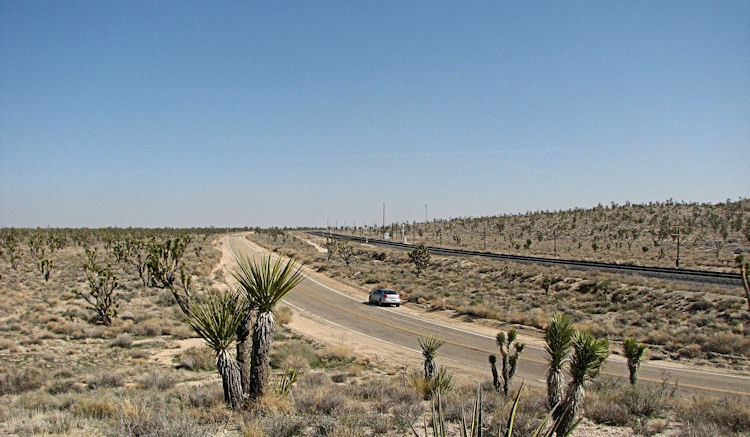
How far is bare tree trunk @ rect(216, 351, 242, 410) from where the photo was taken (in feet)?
32.6

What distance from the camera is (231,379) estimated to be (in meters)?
10.0

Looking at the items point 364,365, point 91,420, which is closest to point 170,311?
point 364,365

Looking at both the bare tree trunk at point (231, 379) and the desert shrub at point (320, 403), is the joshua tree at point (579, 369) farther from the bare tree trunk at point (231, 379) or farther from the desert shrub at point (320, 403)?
the bare tree trunk at point (231, 379)

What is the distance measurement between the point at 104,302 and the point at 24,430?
60.7ft

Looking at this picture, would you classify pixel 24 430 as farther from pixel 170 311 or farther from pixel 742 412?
pixel 170 311

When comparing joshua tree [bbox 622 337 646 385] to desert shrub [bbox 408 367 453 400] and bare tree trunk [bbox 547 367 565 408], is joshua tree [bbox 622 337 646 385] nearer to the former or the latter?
bare tree trunk [bbox 547 367 565 408]

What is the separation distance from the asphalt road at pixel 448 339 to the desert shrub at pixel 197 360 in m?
9.46

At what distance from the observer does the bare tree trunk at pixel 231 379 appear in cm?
994

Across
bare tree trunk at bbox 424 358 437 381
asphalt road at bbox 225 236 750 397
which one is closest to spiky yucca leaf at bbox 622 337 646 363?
asphalt road at bbox 225 236 750 397

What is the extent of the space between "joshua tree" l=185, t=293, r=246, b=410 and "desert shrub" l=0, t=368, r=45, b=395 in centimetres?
715

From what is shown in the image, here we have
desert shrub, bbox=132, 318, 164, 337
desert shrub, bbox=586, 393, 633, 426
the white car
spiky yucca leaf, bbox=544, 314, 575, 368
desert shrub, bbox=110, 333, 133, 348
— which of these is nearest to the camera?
spiky yucca leaf, bbox=544, 314, 575, 368

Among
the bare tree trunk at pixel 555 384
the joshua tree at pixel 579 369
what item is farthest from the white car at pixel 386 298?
the joshua tree at pixel 579 369

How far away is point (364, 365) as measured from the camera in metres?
19.1

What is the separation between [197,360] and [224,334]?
9055mm
